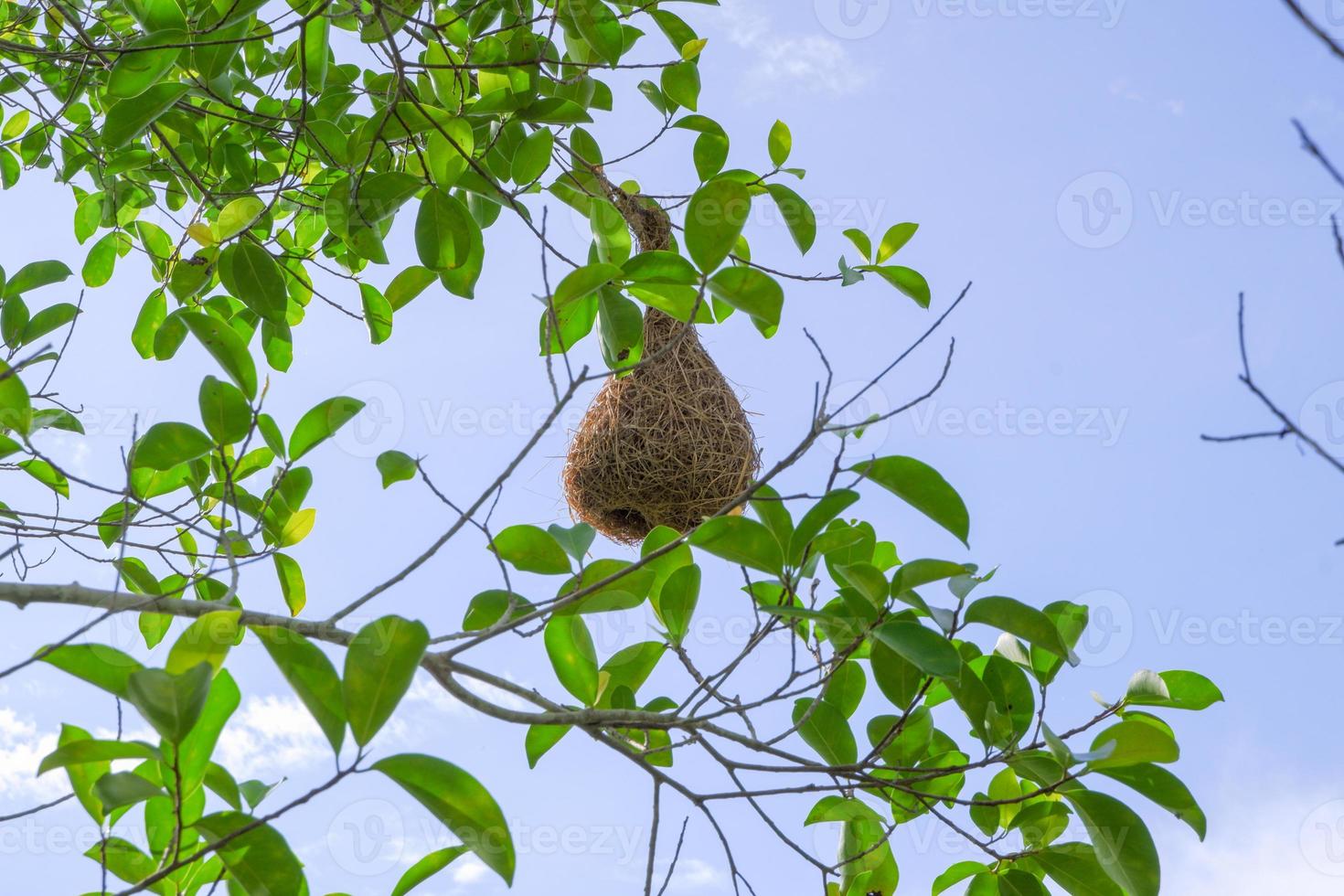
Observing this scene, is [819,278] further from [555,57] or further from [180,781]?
[180,781]

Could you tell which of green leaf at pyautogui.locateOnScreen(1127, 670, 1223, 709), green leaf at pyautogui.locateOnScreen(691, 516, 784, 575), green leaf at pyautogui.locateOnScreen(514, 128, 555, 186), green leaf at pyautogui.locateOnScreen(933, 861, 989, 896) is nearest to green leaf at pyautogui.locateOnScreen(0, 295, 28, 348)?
green leaf at pyautogui.locateOnScreen(514, 128, 555, 186)

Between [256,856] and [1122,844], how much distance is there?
0.86 meters

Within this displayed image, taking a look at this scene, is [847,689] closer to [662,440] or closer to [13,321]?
[662,440]

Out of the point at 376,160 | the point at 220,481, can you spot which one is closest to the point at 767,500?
the point at 220,481

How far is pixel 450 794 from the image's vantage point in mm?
869

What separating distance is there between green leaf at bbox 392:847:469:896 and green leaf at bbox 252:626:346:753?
0.21 metres

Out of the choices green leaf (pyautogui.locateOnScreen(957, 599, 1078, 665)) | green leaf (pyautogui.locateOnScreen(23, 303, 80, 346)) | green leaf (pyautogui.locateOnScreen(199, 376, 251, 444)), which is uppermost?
green leaf (pyautogui.locateOnScreen(23, 303, 80, 346))

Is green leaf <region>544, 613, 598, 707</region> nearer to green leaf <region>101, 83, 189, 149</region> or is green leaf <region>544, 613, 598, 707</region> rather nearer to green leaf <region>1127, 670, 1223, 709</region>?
green leaf <region>1127, 670, 1223, 709</region>

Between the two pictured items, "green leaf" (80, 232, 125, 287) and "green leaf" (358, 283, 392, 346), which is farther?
"green leaf" (80, 232, 125, 287)

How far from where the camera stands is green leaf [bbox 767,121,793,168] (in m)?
1.95

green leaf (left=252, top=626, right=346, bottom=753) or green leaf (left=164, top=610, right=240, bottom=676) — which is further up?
green leaf (left=164, top=610, right=240, bottom=676)

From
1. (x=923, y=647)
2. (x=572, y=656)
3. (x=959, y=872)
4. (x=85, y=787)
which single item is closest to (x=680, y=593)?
(x=572, y=656)

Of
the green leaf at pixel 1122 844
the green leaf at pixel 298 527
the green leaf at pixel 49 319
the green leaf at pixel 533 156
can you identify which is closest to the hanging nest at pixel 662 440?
the green leaf at pixel 533 156

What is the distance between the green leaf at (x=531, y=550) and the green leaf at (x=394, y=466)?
0.13 metres
